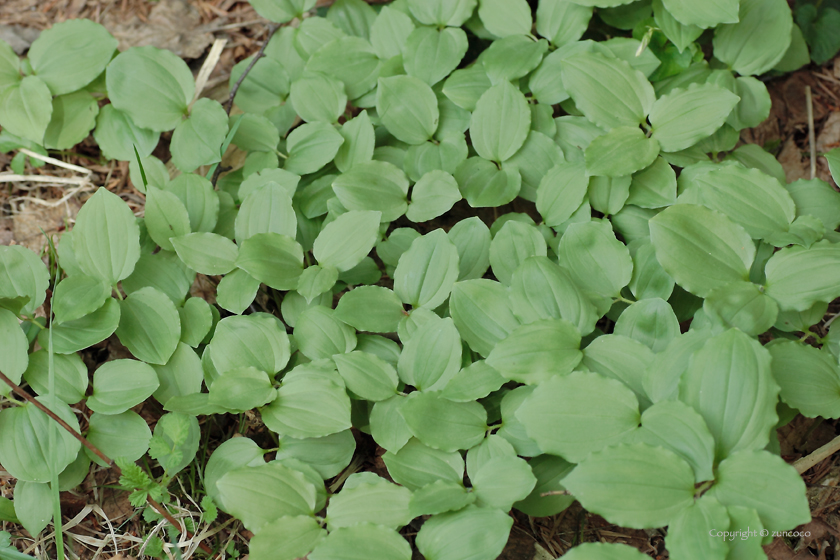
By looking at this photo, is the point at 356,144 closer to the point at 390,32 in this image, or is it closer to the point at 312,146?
the point at 312,146

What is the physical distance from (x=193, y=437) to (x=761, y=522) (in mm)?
1695

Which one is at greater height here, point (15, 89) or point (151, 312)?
point (15, 89)

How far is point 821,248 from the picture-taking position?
5.98 ft

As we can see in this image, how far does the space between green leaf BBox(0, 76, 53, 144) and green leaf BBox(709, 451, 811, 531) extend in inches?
111

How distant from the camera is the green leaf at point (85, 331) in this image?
6.58 feet

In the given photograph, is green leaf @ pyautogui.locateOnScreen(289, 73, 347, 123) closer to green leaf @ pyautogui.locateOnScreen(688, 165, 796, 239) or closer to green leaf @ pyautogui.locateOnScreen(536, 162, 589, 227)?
green leaf @ pyautogui.locateOnScreen(536, 162, 589, 227)

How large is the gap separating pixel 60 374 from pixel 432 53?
188 cm

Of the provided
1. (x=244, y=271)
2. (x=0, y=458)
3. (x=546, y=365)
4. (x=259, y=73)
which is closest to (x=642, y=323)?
(x=546, y=365)

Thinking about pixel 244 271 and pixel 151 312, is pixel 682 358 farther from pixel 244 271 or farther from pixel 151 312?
pixel 151 312

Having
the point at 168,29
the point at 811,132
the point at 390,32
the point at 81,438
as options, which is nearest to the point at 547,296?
the point at 390,32

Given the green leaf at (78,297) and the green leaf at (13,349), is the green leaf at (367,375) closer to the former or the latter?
the green leaf at (78,297)

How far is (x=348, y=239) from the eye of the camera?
209cm

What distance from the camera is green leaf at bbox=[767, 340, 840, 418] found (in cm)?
170
